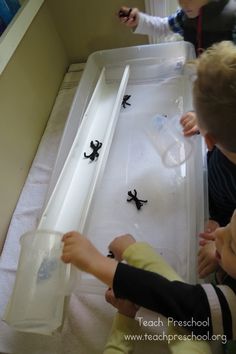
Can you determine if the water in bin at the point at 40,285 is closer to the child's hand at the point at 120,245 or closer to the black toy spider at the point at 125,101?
the child's hand at the point at 120,245

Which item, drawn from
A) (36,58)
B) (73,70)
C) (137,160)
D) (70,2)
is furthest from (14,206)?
(70,2)

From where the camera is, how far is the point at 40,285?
64cm

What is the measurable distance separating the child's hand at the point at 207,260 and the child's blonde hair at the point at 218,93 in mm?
220

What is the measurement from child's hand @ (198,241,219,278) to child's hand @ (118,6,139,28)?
73cm

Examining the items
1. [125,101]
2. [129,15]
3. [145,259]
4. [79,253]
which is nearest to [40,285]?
[79,253]

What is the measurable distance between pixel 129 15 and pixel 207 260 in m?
0.78

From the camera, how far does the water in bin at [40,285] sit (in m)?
0.62

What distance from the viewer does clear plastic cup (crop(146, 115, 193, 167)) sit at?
2.93 feet

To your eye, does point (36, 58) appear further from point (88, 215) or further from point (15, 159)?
point (88, 215)

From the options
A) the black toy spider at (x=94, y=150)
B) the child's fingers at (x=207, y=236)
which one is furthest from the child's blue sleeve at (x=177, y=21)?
the child's fingers at (x=207, y=236)

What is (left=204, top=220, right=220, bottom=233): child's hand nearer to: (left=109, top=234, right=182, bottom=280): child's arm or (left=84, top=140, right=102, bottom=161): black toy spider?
(left=109, top=234, right=182, bottom=280): child's arm

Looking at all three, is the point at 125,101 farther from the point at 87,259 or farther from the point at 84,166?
the point at 87,259

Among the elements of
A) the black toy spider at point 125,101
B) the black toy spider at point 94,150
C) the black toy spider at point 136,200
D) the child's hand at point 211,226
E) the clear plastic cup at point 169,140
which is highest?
the black toy spider at point 125,101

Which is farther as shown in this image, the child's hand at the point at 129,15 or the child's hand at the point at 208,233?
the child's hand at the point at 129,15
